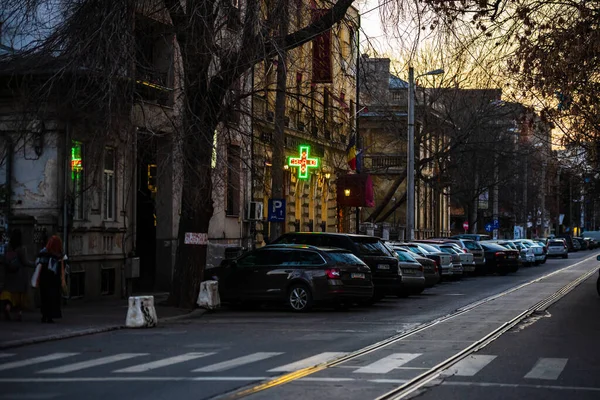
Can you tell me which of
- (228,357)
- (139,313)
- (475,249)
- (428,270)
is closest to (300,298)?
(139,313)

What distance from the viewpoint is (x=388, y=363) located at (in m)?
13.3

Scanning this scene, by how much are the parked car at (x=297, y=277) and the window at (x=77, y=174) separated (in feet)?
13.0

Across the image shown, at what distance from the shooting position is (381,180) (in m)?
72.2

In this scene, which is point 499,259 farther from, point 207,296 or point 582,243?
point 582,243

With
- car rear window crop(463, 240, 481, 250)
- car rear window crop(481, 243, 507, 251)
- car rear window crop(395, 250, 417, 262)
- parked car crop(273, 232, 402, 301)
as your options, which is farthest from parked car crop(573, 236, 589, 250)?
parked car crop(273, 232, 402, 301)

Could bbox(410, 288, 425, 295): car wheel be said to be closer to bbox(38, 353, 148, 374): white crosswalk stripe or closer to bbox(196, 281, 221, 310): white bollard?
bbox(196, 281, 221, 310): white bollard

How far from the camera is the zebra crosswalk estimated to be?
40.6ft

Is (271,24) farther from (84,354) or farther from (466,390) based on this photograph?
(466,390)

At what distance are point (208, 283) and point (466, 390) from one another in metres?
13.1

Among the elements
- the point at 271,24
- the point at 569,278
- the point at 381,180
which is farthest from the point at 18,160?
the point at 381,180

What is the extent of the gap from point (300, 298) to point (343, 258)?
4.51ft

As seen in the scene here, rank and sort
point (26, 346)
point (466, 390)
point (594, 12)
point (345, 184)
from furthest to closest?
point (345, 184), point (594, 12), point (26, 346), point (466, 390)

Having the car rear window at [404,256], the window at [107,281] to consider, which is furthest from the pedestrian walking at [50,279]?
the car rear window at [404,256]

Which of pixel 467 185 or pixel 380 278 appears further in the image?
pixel 467 185
